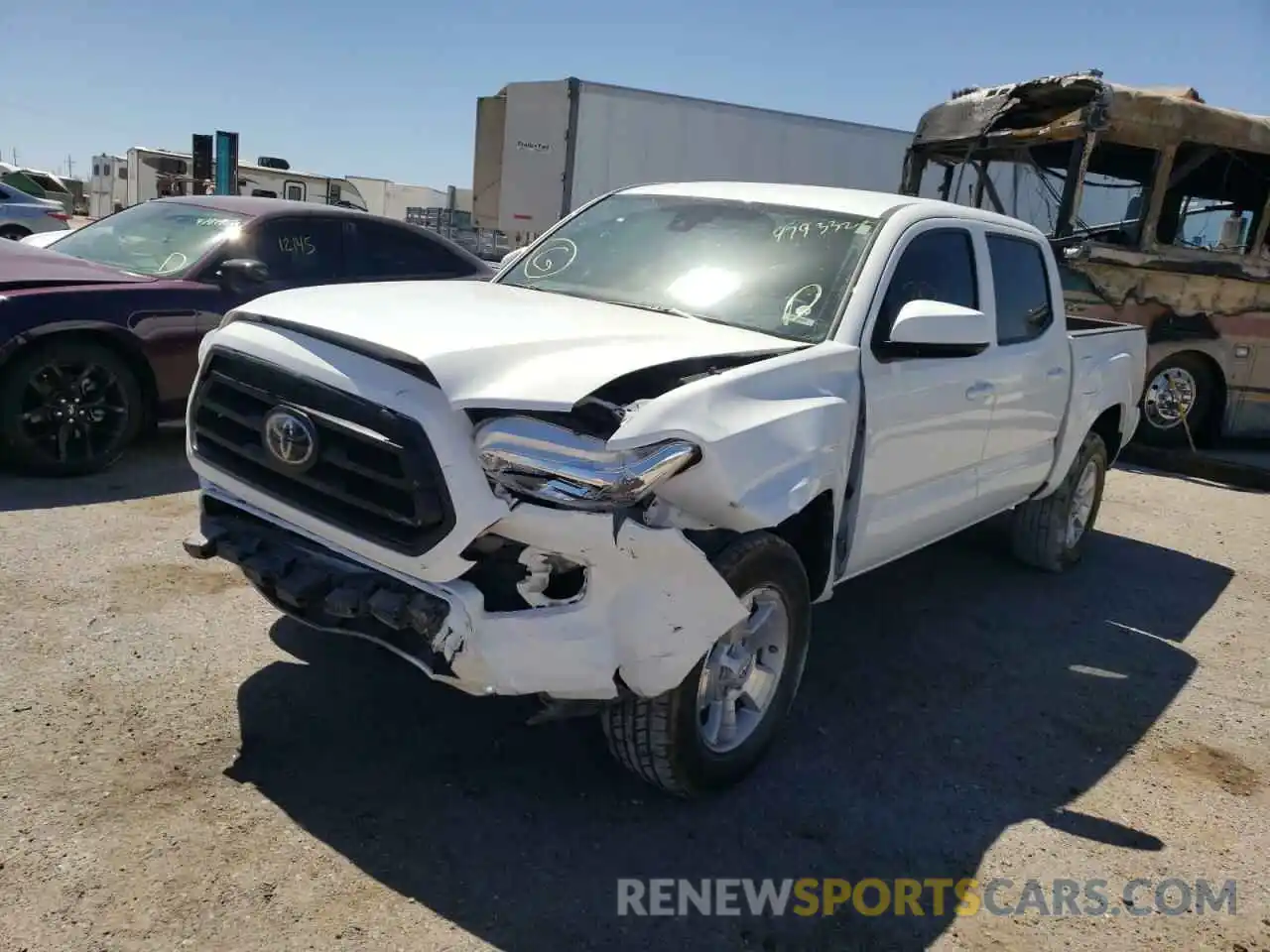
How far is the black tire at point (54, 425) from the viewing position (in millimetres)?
5531

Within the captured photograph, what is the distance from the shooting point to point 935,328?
363 cm

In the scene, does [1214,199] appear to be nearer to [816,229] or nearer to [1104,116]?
[1104,116]

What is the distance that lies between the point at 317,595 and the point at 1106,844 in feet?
8.46

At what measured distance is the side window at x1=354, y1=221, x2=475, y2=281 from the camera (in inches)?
291

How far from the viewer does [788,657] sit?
11.4 feet

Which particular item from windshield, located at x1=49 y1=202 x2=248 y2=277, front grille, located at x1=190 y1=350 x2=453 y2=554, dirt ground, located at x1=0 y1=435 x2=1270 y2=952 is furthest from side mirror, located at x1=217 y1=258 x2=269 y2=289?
front grille, located at x1=190 y1=350 x2=453 y2=554

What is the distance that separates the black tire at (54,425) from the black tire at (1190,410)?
8.83 metres

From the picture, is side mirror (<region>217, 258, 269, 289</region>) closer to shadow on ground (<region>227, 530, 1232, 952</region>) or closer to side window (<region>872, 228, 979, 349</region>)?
shadow on ground (<region>227, 530, 1232, 952</region>)

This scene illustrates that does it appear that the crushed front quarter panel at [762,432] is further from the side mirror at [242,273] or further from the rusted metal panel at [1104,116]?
the rusted metal panel at [1104,116]

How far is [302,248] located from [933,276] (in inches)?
178

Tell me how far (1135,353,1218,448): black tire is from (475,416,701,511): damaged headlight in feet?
28.9

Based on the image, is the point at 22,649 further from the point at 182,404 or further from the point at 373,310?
the point at 182,404

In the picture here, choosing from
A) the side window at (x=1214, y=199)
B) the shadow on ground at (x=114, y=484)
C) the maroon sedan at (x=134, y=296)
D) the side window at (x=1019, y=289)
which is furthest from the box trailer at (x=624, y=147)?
the side window at (x=1019, y=289)

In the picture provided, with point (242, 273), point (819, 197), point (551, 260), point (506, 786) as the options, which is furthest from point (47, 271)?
point (506, 786)
